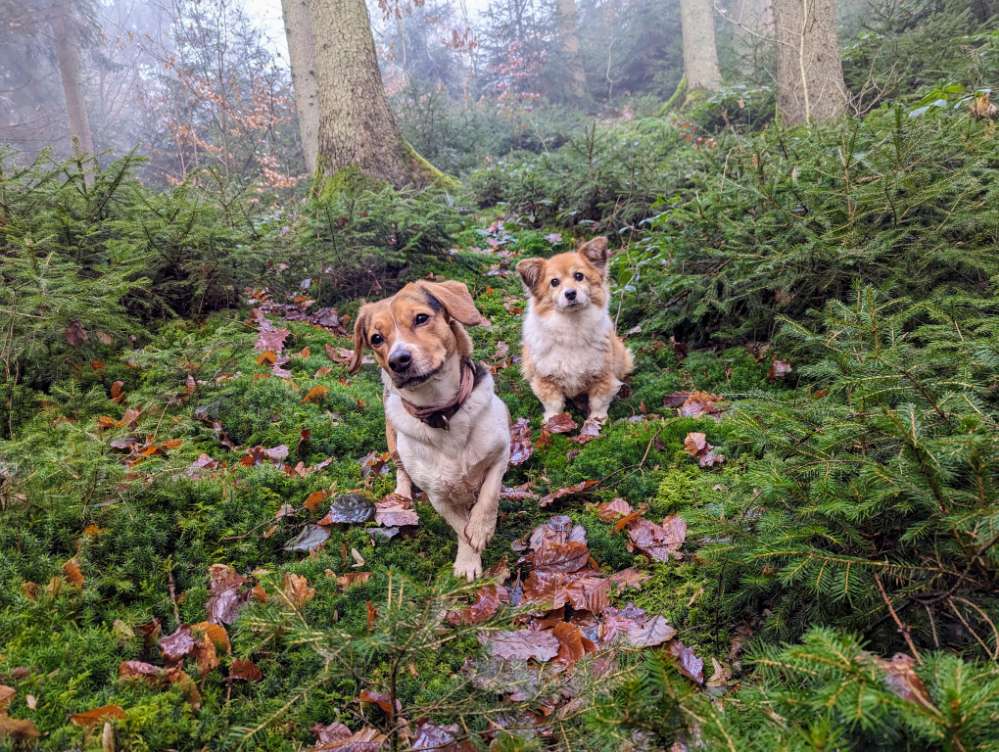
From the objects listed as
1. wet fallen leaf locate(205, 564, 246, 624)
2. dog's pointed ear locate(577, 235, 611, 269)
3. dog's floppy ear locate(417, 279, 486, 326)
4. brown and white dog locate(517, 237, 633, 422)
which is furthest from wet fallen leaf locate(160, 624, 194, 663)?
dog's pointed ear locate(577, 235, 611, 269)

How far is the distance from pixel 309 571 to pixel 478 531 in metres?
0.93

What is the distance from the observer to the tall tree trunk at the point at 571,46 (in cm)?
2230

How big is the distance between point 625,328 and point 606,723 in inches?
209

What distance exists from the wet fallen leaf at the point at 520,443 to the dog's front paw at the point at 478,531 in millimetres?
1062

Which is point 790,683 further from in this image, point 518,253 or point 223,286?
point 518,253

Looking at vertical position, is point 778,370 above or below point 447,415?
below

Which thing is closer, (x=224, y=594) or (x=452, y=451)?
(x=224, y=594)

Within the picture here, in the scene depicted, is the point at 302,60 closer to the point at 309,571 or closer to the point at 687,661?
the point at 309,571

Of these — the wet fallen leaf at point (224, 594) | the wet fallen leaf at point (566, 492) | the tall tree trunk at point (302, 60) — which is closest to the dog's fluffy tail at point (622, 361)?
the wet fallen leaf at point (566, 492)

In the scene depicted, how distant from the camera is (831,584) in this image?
1.69 meters

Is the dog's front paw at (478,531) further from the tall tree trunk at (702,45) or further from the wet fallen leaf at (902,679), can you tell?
the tall tree trunk at (702,45)

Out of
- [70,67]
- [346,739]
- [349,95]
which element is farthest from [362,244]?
[70,67]

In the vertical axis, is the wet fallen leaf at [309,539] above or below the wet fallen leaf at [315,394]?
below

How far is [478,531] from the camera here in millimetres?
3186
